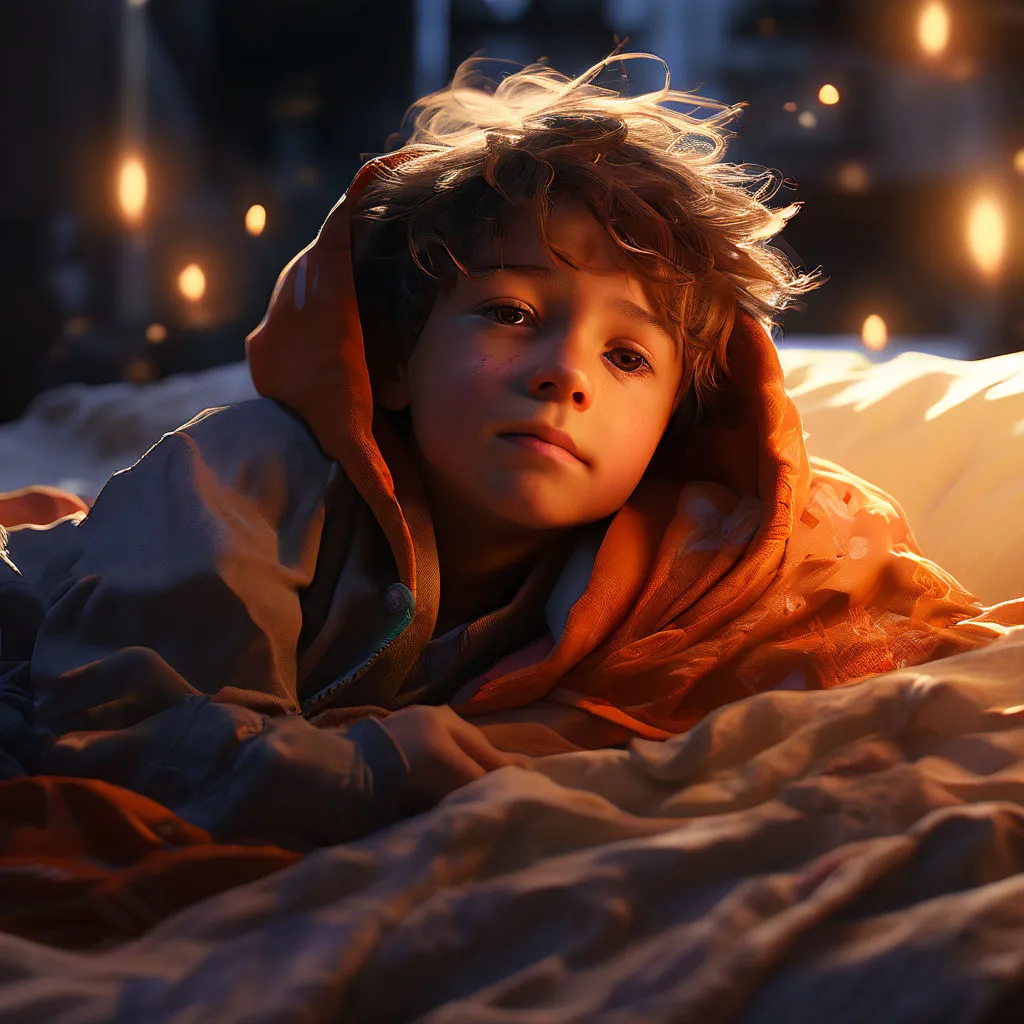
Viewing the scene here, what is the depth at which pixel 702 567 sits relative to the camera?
2.68ft

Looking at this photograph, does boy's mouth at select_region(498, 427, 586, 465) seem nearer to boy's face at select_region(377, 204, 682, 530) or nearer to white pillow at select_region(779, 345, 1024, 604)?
boy's face at select_region(377, 204, 682, 530)

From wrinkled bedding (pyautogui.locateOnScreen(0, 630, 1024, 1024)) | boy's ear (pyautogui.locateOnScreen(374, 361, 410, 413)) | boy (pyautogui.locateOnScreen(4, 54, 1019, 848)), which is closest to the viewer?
wrinkled bedding (pyautogui.locateOnScreen(0, 630, 1024, 1024))

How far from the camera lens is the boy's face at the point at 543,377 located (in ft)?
2.47

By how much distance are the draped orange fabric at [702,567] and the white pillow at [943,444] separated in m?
0.10

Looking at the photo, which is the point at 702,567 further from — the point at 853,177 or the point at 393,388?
the point at 853,177

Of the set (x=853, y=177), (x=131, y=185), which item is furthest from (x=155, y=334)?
(x=853, y=177)

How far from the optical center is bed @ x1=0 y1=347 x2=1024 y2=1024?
375mm

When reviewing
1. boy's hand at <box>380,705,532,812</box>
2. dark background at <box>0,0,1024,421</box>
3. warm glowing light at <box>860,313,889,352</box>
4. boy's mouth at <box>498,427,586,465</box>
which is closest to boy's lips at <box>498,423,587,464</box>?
boy's mouth at <box>498,427,586,465</box>

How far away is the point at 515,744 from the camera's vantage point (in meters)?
0.65

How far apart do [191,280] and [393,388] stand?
1.22m

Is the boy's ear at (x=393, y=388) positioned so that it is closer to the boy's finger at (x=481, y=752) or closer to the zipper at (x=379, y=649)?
the zipper at (x=379, y=649)

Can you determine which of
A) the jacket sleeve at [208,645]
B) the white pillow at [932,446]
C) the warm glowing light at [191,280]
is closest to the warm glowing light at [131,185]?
the warm glowing light at [191,280]

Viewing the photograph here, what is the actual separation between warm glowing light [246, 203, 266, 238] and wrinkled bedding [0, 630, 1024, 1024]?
1.58 metres

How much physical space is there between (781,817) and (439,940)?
151 millimetres
